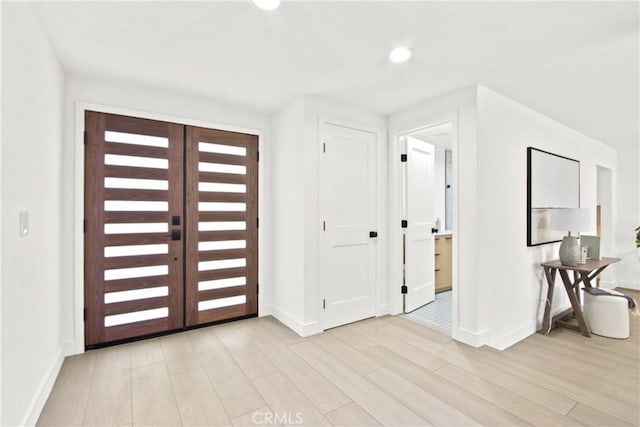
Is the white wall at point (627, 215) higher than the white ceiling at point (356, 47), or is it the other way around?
the white ceiling at point (356, 47)

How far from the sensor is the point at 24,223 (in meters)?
1.63

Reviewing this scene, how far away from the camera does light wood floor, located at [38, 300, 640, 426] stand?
179cm

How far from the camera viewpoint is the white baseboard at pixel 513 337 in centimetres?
278

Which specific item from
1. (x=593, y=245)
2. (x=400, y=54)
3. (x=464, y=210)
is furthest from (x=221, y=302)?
(x=593, y=245)

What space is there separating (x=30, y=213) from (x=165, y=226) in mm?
1220

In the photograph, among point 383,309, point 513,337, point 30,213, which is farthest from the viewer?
point 383,309

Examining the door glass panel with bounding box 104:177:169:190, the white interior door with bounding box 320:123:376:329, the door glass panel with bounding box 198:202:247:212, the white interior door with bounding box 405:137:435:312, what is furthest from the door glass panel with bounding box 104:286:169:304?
the white interior door with bounding box 405:137:435:312

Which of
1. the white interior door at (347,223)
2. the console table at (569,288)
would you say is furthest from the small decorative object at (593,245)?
the white interior door at (347,223)

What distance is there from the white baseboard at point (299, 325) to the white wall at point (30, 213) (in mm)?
1890

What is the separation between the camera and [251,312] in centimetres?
347

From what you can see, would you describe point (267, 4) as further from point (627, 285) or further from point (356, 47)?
point (627, 285)

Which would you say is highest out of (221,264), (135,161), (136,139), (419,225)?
(136,139)

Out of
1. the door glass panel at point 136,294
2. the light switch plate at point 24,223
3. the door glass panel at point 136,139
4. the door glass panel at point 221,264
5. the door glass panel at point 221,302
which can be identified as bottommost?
the door glass panel at point 221,302

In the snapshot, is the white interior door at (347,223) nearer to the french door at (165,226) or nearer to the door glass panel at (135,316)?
the french door at (165,226)
